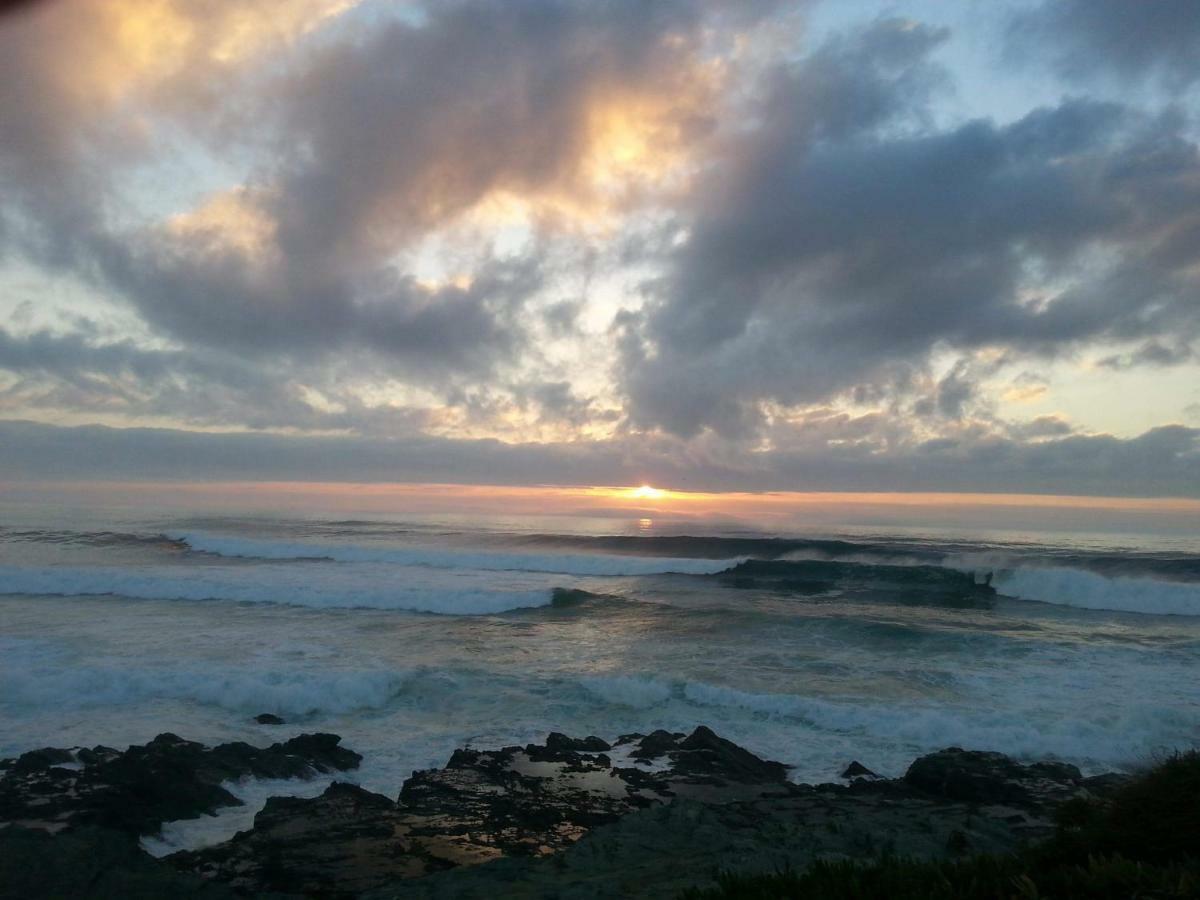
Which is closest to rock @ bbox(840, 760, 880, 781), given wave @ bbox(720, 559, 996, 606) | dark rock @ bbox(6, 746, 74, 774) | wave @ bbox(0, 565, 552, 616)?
dark rock @ bbox(6, 746, 74, 774)

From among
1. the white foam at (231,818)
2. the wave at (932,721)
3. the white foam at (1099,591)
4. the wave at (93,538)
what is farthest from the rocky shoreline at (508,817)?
the wave at (93,538)

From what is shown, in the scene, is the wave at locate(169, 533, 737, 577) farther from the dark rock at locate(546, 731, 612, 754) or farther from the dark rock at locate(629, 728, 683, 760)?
the dark rock at locate(546, 731, 612, 754)

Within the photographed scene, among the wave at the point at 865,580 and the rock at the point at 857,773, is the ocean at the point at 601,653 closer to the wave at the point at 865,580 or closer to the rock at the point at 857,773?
the wave at the point at 865,580

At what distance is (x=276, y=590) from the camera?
26.3 meters

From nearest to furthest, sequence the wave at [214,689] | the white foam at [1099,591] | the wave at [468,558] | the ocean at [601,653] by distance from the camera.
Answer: the ocean at [601,653] → the wave at [214,689] → the white foam at [1099,591] → the wave at [468,558]

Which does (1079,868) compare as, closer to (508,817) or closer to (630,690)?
(508,817)

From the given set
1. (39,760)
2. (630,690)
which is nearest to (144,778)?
(39,760)

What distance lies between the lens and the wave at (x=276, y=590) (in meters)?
24.9

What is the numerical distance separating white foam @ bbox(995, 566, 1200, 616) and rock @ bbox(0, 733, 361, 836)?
27.6 m

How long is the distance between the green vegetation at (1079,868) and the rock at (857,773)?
4.67 meters

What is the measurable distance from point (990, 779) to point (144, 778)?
10162 mm

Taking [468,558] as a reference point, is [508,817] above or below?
above

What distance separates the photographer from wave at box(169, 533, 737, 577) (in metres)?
36.9

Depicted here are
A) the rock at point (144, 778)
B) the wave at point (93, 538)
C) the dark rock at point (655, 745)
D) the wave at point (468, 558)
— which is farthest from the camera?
the wave at point (93, 538)
